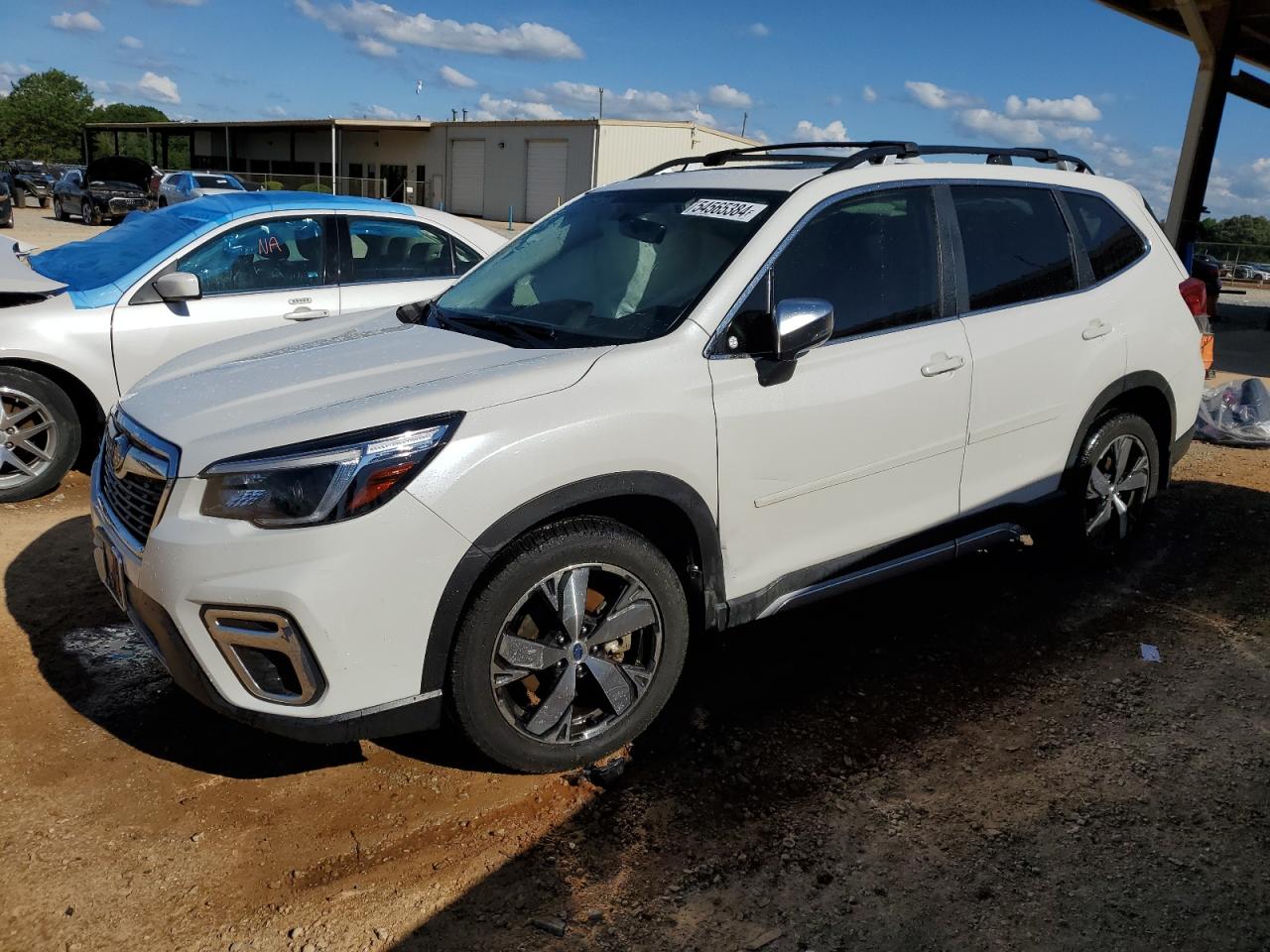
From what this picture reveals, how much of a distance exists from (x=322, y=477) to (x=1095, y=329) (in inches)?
134

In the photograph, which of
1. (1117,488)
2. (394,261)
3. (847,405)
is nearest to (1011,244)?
(847,405)

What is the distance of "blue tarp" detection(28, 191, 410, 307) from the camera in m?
5.60

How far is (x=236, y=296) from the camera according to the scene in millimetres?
5828

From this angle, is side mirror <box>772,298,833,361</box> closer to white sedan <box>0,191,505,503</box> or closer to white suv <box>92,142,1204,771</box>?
white suv <box>92,142,1204,771</box>

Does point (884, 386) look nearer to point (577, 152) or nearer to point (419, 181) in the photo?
point (577, 152)

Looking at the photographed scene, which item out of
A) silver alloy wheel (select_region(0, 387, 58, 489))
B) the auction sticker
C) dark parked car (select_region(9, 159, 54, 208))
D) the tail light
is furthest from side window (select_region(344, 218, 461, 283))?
dark parked car (select_region(9, 159, 54, 208))

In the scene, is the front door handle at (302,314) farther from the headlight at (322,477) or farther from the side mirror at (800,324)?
the side mirror at (800,324)

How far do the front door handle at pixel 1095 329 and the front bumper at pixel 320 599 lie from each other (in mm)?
3040

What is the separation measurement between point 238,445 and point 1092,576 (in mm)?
4067

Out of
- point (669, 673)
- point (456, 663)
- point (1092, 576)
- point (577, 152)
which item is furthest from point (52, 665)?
point (577, 152)

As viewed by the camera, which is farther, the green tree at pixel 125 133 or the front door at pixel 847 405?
the green tree at pixel 125 133

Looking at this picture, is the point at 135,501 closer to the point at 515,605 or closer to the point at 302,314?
the point at 515,605

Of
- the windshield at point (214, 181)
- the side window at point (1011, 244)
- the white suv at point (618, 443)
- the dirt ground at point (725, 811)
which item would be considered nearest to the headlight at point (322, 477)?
the white suv at point (618, 443)

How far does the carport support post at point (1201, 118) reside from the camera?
12258 millimetres
